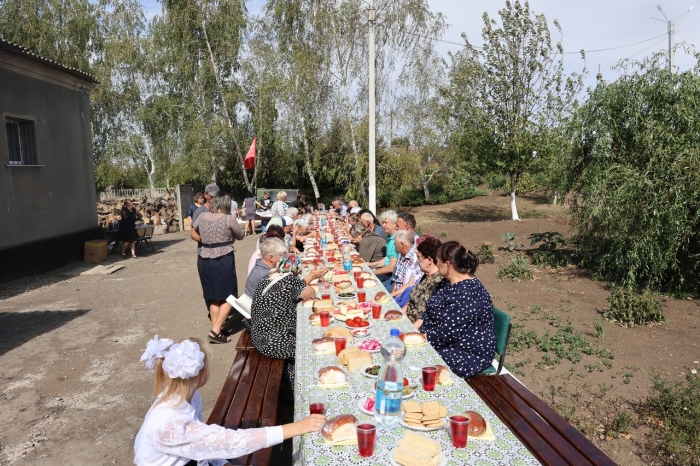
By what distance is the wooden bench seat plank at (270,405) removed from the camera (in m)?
2.68

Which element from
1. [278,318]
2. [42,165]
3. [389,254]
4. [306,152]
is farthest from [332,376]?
[306,152]

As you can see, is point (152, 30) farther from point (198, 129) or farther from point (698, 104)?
point (698, 104)

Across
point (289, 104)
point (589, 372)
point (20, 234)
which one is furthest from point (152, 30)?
point (589, 372)

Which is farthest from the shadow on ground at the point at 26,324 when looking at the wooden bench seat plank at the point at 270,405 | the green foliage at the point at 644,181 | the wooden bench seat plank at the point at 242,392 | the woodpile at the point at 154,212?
the woodpile at the point at 154,212

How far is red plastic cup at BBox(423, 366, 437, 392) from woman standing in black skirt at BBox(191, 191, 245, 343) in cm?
393

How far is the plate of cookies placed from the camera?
88.1 inches

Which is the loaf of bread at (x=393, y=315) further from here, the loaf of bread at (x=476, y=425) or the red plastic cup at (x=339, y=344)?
the loaf of bread at (x=476, y=425)

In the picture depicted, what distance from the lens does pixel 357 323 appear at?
3721 millimetres

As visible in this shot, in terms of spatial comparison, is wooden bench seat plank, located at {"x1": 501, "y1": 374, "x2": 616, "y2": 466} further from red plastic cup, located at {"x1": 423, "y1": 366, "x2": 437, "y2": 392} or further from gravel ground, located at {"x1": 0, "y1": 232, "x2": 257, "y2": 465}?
gravel ground, located at {"x1": 0, "y1": 232, "x2": 257, "y2": 465}

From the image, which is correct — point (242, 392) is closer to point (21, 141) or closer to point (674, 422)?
point (674, 422)

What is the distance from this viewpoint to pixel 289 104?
77.9 ft

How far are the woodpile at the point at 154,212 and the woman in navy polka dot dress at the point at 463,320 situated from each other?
57.8ft

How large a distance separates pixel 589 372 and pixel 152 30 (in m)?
27.0

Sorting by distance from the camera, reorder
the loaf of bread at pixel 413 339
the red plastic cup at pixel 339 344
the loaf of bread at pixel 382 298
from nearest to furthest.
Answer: the red plastic cup at pixel 339 344 → the loaf of bread at pixel 413 339 → the loaf of bread at pixel 382 298
